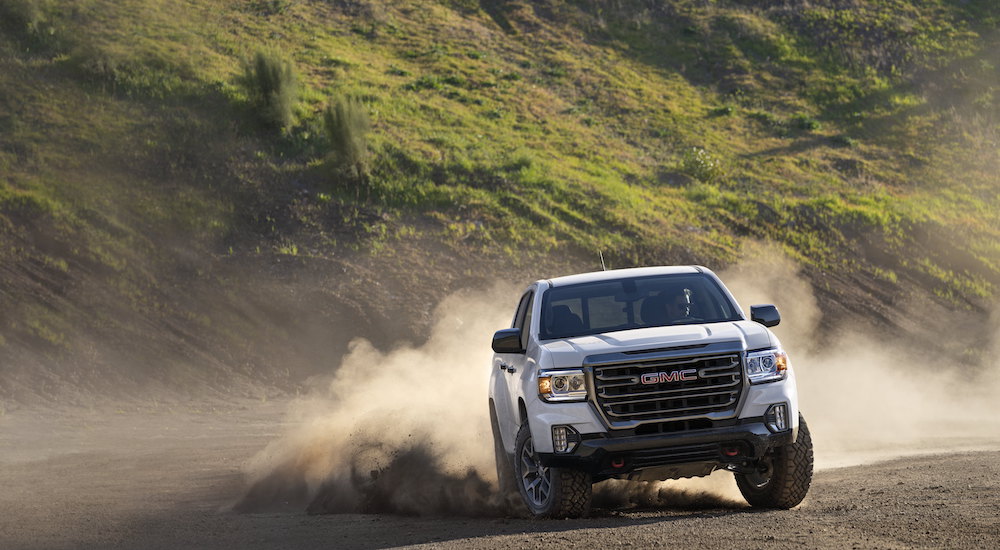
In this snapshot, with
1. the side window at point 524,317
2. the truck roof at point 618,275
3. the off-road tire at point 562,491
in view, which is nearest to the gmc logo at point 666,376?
the off-road tire at point 562,491

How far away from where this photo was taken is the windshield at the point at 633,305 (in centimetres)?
970

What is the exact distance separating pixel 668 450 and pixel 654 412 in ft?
0.98

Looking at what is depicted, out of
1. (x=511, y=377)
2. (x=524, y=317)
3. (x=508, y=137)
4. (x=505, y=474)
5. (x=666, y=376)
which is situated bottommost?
(x=508, y=137)

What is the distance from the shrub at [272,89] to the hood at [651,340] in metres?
29.0

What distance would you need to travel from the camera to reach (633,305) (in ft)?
32.5

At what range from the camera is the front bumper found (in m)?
8.62

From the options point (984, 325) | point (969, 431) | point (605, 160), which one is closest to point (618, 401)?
point (969, 431)

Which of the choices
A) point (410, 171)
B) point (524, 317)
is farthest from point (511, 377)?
point (410, 171)

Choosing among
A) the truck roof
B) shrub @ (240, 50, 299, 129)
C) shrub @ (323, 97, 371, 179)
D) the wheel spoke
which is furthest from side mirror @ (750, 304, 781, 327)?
shrub @ (240, 50, 299, 129)

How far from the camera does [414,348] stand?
28.5 metres

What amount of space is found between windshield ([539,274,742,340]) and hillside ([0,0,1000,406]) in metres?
17.4

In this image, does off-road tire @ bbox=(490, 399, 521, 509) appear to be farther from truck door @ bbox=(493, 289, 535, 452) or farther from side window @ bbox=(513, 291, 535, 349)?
side window @ bbox=(513, 291, 535, 349)

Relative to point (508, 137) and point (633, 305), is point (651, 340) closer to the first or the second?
point (633, 305)

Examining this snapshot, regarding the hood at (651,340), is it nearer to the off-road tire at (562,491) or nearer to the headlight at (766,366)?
the headlight at (766,366)
